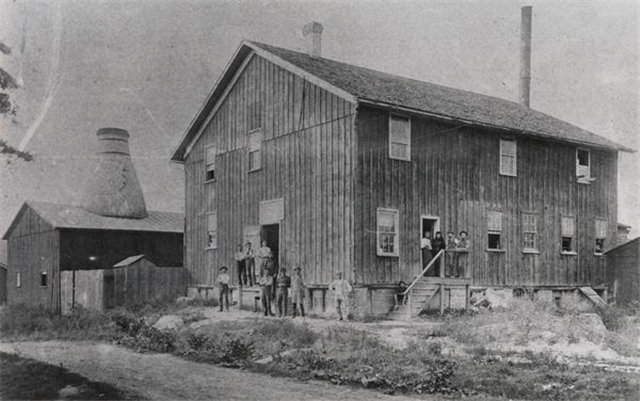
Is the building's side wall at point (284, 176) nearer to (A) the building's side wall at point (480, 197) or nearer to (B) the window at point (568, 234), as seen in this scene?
(A) the building's side wall at point (480, 197)

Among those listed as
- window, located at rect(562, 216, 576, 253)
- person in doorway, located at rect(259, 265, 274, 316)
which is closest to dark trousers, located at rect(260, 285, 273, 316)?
person in doorway, located at rect(259, 265, 274, 316)

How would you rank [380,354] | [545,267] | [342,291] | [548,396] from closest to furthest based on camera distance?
1. [548,396]
2. [380,354]
3. [342,291]
4. [545,267]

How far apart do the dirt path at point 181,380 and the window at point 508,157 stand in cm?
1465

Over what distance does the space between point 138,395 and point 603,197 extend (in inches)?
910

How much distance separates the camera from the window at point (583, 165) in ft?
88.9

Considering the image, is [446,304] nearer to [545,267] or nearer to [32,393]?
[545,267]

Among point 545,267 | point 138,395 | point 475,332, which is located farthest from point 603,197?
point 138,395

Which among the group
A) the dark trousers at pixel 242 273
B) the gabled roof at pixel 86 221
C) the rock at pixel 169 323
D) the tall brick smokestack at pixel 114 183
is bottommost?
the rock at pixel 169 323

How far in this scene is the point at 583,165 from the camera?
89.9 ft

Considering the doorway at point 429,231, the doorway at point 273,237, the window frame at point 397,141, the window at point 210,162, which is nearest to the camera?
the window frame at point 397,141

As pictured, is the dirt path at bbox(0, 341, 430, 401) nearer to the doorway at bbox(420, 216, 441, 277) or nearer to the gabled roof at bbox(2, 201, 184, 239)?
the doorway at bbox(420, 216, 441, 277)

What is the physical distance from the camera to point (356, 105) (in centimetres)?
2023

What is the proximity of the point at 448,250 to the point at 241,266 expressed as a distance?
762 centimetres

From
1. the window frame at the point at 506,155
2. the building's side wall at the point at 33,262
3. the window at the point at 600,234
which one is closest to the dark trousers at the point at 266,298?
the window frame at the point at 506,155
